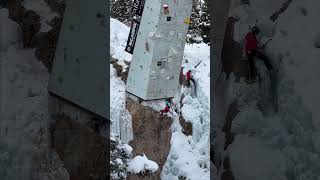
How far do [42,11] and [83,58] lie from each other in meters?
0.37

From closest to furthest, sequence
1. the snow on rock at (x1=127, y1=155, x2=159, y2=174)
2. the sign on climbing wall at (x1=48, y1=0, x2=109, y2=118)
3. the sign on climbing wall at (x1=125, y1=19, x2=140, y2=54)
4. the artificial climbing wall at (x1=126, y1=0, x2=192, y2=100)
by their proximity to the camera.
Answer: the sign on climbing wall at (x1=48, y1=0, x2=109, y2=118) → the snow on rock at (x1=127, y1=155, x2=159, y2=174) → the artificial climbing wall at (x1=126, y1=0, x2=192, y2=100) → the sign on climbing wall at (x1=125, y1=19, x2=140, y2=54)

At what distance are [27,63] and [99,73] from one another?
43 centimetres

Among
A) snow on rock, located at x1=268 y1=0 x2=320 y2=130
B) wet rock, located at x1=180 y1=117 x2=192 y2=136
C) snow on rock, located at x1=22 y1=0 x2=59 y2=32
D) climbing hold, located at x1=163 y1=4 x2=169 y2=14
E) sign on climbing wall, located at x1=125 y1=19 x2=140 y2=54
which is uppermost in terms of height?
climbing hold, located at x1=163 y1=4 x2=169 y2=14

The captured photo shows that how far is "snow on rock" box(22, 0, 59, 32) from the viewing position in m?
2.50

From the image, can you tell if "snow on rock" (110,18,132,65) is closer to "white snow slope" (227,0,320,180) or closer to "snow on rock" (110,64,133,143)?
"snow on rock" (110,64,133,143)

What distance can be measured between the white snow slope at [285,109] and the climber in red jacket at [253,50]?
0.16ft

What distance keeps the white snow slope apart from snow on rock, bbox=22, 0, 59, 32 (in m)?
1.14

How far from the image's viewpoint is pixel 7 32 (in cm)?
249

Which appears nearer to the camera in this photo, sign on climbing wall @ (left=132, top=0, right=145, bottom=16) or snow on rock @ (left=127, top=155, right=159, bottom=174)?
snow on rock @ (left=127, top=155, right=159, bottom=174)

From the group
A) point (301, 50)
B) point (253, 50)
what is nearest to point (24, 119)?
point (253, 50)

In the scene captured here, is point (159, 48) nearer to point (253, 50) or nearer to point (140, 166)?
point (140, 166)

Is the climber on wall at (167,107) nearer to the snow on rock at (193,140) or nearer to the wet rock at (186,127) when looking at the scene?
the snow on rock at (193,140)

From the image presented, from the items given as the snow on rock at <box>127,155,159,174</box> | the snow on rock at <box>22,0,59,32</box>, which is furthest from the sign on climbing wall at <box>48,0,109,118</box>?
the snow on rock at <box>127,155,159,174</box>

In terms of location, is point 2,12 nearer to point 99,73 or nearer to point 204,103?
point 99,73
